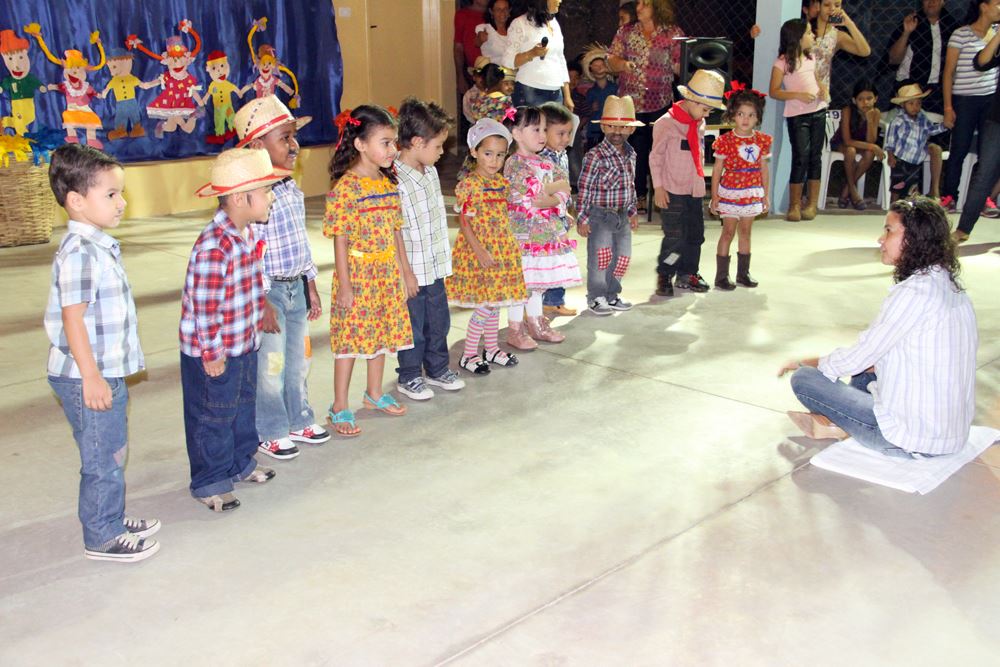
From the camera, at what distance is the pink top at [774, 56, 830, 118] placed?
8.34 meters

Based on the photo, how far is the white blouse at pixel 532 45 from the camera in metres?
8.35

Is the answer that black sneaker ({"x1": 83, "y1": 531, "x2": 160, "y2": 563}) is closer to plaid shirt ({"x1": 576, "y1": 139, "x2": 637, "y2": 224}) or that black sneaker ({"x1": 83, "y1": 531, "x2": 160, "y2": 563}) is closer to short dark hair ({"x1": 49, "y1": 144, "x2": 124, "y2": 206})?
short dark hair ({"x1": 49, "y1": 144, "x2": 124, "y2": 206})

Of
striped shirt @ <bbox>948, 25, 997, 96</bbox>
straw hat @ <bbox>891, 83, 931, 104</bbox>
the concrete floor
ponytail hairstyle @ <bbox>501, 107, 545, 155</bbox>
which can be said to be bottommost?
the concrete floor

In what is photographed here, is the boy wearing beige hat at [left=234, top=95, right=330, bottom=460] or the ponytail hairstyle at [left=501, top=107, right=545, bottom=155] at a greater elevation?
the ponytail hairstyle at [left=501, top=107, right=545, bottom=155]

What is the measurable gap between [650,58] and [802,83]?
1.31m

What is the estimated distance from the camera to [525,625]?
2.76m

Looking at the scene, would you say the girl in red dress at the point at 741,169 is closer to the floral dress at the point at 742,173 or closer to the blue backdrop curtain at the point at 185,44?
the floral dress at the point at 742,173

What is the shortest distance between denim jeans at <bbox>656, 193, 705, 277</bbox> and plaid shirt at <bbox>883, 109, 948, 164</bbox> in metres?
3.91

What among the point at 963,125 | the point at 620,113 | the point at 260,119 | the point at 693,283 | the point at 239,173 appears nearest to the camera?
the point at 239,173

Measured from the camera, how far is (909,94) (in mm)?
9016

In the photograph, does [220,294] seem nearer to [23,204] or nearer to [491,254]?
[491,254]

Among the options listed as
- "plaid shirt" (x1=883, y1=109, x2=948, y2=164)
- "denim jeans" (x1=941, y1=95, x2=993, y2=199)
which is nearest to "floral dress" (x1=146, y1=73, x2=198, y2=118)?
"plaid shirt" (x1=883, y1=109, x2=948, y2=164)

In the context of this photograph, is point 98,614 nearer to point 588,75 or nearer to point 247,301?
point 247,301

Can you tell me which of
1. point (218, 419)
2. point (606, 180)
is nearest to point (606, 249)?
point (606, 180)
